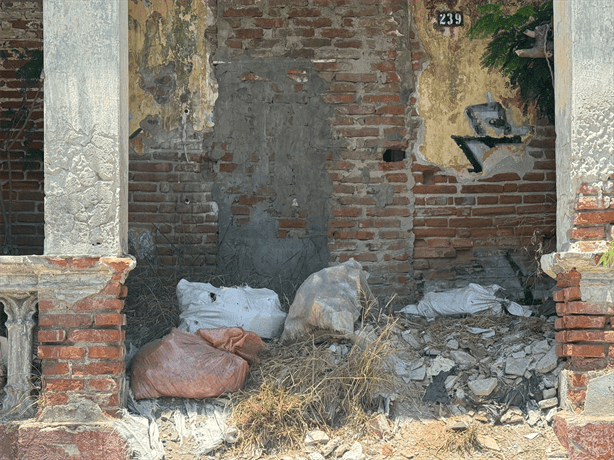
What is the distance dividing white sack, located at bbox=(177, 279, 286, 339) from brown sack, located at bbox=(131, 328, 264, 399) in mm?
499

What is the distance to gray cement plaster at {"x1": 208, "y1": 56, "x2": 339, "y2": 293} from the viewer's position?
6020 mm

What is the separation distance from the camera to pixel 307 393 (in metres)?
4.36

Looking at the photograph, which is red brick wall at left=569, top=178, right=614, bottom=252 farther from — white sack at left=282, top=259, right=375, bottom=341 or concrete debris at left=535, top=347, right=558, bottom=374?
white sack at left=282, top=259, right=375, bottom=341

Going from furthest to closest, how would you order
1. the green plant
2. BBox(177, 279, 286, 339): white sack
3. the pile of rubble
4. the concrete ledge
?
the green plant → BBox(177, 279, 286, 339): white sack → the pile of rubble → the concrete ledge

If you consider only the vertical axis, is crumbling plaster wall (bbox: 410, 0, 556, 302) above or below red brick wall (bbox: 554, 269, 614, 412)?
above

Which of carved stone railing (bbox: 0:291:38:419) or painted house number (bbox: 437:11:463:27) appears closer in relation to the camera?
carved stone railing (bbox: 0:291:38:419)

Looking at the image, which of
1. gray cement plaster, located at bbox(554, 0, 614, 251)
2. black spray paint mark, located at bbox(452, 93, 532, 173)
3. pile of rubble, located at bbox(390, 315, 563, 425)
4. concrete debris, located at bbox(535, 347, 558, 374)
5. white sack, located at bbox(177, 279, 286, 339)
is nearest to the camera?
gray cement plaster, located at bbox(554, 0, 614, 251)

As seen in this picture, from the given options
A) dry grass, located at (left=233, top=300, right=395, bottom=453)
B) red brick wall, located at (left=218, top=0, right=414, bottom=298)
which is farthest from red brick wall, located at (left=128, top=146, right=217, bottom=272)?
dry grass, located at (left=233, top=300, right=395, bottom=453)

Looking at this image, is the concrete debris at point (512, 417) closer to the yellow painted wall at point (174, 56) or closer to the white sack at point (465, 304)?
the white sack at point (465, 304)

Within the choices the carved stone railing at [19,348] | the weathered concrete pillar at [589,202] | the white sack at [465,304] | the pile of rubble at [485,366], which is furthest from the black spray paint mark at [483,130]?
the carved stone railing at [19,348]

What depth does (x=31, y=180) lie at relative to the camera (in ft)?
19.8

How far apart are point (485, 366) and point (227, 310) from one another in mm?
1722

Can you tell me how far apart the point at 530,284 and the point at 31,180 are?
4073 millimetres

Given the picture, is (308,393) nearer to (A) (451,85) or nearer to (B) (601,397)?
(B) (601,397)
